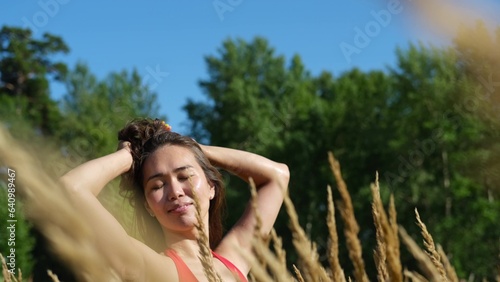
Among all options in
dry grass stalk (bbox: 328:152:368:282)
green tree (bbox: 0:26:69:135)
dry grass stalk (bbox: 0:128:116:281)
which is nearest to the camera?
dry grass stalk (bbox: 0:128:116:281)

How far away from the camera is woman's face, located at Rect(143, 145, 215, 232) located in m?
2.16

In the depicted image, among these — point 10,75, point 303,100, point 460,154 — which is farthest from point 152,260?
point 10,75

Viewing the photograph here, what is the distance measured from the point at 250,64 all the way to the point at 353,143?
308 inches

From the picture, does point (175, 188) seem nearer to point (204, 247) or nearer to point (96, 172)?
point (96, 172)

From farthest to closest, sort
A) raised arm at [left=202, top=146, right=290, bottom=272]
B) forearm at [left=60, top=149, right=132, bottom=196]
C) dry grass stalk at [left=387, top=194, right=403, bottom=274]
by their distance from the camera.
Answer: raised arm at [left=202, top=146, right=290, bottom=272] → forearm at [left=60, top=149, right=132, bottom=196] → dry grass stalk at [left=387, top=194, right=403, bottom=274]

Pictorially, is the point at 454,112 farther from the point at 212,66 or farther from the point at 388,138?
the point at 212,66

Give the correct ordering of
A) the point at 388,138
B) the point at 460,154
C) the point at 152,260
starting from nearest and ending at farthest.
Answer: the point at 152,260
the point at 460,154
the point at 388,138

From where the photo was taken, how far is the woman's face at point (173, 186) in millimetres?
2158

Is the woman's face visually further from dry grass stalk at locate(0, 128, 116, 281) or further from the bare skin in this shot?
dry grass stalk at locate(0, 128, 116, 281)

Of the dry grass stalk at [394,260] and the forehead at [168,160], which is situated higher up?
the forehead at [168,160]

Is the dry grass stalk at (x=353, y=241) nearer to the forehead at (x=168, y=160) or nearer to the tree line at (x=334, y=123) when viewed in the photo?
the forehead at (x=168, y=160)

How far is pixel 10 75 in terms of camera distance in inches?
1567

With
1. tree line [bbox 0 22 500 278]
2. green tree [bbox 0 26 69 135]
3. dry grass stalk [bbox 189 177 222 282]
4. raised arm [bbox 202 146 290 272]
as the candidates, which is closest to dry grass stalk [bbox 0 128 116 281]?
dry grass stalk [bbox 189 177 222 282]

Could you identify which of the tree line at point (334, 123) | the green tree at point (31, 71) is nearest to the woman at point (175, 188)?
the tree line at point (334, 123)
